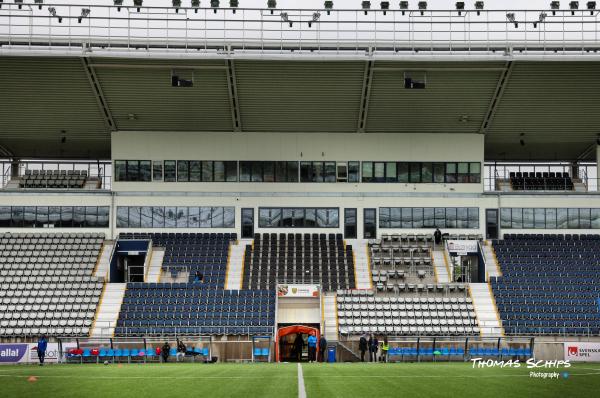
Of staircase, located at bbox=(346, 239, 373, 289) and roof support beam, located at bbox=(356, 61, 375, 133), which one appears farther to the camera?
staircase, located at bbox=(346, 239, 373, 289)

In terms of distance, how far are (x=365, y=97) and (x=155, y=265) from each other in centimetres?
1666

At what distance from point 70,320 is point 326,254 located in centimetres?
1649

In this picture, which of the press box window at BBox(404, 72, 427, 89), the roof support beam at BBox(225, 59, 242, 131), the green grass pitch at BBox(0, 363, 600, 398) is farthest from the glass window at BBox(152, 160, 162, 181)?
the green grass pitch at BBox(0, 363, 600, 398)

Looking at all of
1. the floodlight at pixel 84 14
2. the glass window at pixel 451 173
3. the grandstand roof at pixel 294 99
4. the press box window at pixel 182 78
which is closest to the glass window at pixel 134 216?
the grandstand roof at pixel 294 99

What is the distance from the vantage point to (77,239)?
56.8 meters

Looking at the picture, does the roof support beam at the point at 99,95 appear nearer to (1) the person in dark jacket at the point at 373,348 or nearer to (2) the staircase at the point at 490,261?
(1) the person in dark jacket at the point at 373,348

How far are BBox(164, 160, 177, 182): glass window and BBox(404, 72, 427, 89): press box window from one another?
54.1 ft

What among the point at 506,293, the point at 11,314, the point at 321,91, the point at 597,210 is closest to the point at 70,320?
the point at 11,314

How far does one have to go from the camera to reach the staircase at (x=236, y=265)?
2122 inches

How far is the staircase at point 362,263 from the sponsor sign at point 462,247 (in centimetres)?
535

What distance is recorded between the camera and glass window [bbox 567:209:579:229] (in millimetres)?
59156

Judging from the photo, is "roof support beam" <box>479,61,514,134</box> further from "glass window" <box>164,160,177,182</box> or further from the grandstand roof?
"glass window" <box>164,160,177,182</box>

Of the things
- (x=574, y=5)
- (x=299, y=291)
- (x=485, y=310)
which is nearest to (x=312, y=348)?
(x=299, y=291)

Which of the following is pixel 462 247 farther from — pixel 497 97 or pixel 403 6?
pixel 403 6
